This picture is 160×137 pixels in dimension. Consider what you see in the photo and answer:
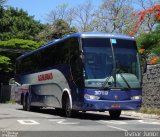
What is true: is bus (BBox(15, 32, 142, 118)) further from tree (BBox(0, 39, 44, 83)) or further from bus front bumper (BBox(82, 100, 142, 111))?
tree (BBox(0, 39, 44, 83))

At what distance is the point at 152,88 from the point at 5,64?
3052cm

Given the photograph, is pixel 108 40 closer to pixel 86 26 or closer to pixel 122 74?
pixel 122 74

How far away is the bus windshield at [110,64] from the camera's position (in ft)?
60.8

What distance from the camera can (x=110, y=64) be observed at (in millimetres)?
18688

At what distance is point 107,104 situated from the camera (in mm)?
18609

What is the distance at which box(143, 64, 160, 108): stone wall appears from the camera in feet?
85.2

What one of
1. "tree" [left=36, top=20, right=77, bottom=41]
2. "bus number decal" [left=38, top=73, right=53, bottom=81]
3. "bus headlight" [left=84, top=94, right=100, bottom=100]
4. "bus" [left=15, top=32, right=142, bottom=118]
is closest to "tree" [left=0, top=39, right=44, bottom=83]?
"tree" [left=36, top=20, right=77, bottom=41]

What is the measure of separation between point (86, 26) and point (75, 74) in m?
40.5

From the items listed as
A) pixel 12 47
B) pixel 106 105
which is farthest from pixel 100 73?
pixel 12 47

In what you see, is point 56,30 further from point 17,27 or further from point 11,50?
point 11,50

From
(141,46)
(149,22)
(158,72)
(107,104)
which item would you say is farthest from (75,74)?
(149,22)

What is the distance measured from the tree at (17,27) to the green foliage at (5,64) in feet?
25.6

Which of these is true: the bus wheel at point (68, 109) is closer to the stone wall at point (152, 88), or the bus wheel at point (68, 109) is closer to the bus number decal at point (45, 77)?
the bus number decal at point (45, 77)

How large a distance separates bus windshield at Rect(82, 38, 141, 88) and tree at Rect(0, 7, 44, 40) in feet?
146
